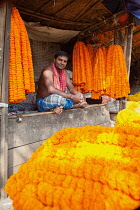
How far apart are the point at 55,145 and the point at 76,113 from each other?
1.60 metres

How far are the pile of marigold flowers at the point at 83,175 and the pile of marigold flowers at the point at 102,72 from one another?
3.02 m

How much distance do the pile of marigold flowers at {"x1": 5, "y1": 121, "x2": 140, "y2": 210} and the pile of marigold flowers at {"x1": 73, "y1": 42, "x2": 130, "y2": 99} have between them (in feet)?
9.91

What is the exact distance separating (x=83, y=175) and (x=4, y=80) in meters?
1.56

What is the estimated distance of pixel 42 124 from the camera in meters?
2.67

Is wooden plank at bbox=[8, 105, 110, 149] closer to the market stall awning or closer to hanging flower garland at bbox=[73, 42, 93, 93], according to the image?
hanging flower garland at bbox=[73, 42, 93, 93]

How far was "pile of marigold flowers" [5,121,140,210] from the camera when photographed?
1.04m

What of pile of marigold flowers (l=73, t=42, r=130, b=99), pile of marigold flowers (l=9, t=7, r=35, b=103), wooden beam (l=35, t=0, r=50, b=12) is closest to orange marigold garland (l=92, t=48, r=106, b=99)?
pile of marigold flowers (l=73, t=42, r=130, b=99)

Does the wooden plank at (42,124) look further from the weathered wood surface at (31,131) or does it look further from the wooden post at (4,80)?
the wooden post at (4,80)

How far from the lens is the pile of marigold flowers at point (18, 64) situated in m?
2.35

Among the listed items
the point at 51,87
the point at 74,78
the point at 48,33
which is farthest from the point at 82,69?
the point at 51,87

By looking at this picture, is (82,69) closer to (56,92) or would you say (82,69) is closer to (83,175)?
(56,92)

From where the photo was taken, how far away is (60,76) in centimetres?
391

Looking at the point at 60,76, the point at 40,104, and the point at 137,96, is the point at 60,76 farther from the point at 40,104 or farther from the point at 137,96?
the point at 137,96

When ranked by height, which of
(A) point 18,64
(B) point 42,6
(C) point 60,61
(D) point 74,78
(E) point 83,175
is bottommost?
(E) point 83,175
